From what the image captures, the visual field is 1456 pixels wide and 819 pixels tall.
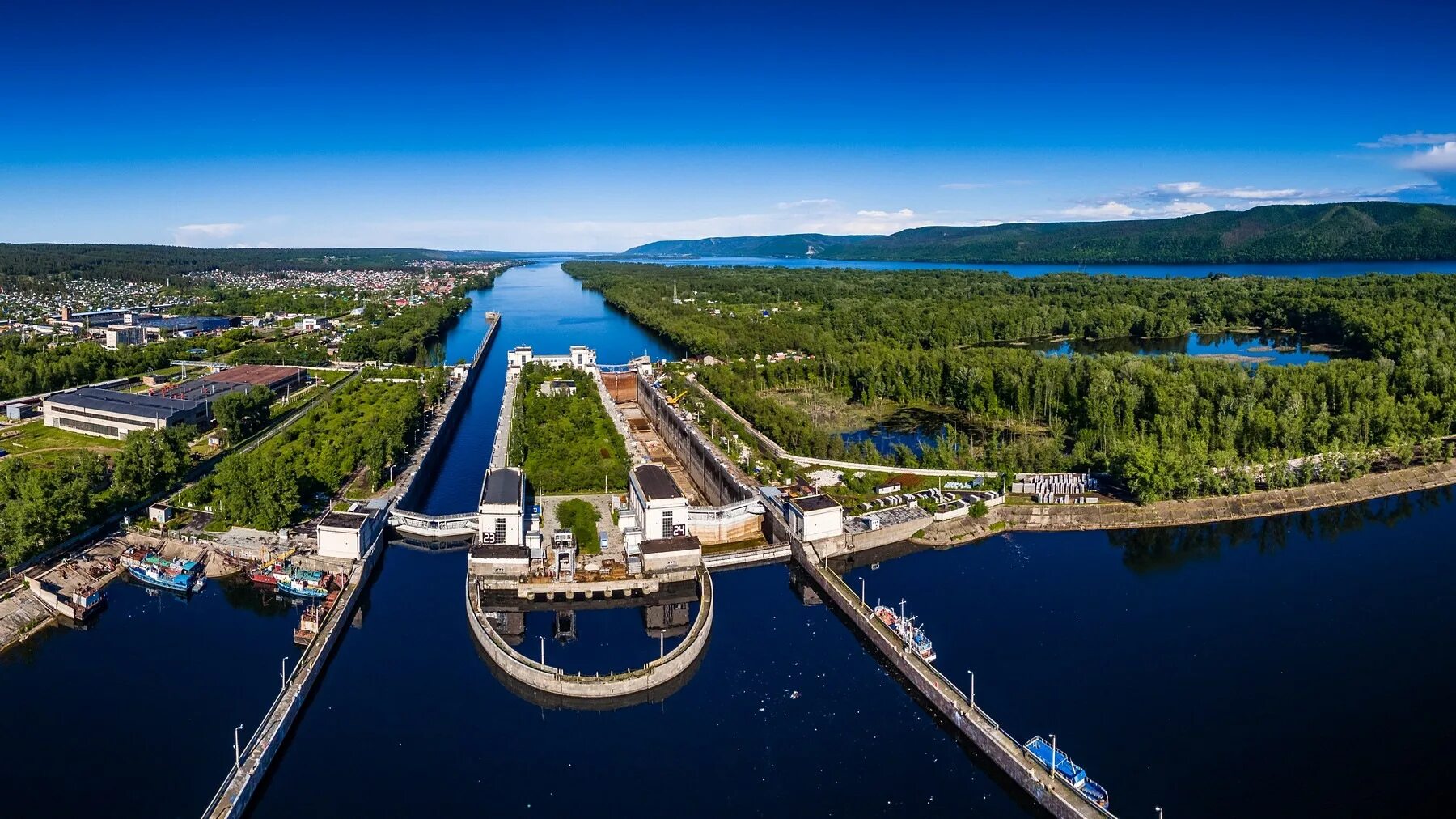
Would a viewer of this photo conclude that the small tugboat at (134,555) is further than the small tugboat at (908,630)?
Yes

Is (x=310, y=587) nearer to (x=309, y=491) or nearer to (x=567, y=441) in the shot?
(x=309, y=491)

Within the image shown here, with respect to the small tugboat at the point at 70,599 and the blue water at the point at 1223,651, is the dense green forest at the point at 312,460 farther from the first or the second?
the blue water at the point at 1223,651

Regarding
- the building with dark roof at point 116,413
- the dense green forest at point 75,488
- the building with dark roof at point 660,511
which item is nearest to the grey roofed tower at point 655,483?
the building with dark roof at point 660,511

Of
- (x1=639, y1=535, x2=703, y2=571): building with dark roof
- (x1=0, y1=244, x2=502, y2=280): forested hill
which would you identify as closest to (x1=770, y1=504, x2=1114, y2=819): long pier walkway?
(x1=639, y1=535, x2=703, y2=571): building with dark roof

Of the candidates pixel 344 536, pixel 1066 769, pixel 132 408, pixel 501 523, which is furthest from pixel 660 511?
pixel 132 408

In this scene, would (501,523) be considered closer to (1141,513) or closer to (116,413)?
(1141,513)

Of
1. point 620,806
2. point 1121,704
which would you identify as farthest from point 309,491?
point 1121,704

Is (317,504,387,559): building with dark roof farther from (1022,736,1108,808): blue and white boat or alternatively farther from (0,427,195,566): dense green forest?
(1022,736,1108,808): blue and white boat
